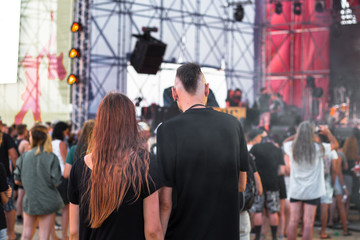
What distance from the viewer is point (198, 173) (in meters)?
2.55

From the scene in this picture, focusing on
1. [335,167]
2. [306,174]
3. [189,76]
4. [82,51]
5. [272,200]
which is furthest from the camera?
[82,51]

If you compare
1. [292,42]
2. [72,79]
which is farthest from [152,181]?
[292,42]

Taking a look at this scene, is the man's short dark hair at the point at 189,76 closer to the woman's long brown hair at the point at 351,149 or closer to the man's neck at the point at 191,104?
the man's neck at the point at 191,104

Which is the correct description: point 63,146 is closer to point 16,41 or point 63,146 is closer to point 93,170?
point 16,41

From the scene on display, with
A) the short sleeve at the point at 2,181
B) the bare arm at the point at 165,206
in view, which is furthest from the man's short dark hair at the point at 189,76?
Answer: the short sleeve at the point at 2,181

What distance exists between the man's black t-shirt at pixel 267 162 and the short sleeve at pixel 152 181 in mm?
4199

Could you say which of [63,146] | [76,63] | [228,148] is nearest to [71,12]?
[76,63]

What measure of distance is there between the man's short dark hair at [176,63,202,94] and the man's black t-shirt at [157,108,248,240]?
12 cm

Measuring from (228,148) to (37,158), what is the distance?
9.74 ft

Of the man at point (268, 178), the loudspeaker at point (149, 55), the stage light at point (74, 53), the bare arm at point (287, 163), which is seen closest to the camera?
the bare arm at point (287, 163)

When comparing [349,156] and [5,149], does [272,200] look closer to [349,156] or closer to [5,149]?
[349,156]

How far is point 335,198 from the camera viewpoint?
8430 millimetres

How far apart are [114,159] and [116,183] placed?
4.2 inches

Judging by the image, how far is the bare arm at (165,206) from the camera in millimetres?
2512
